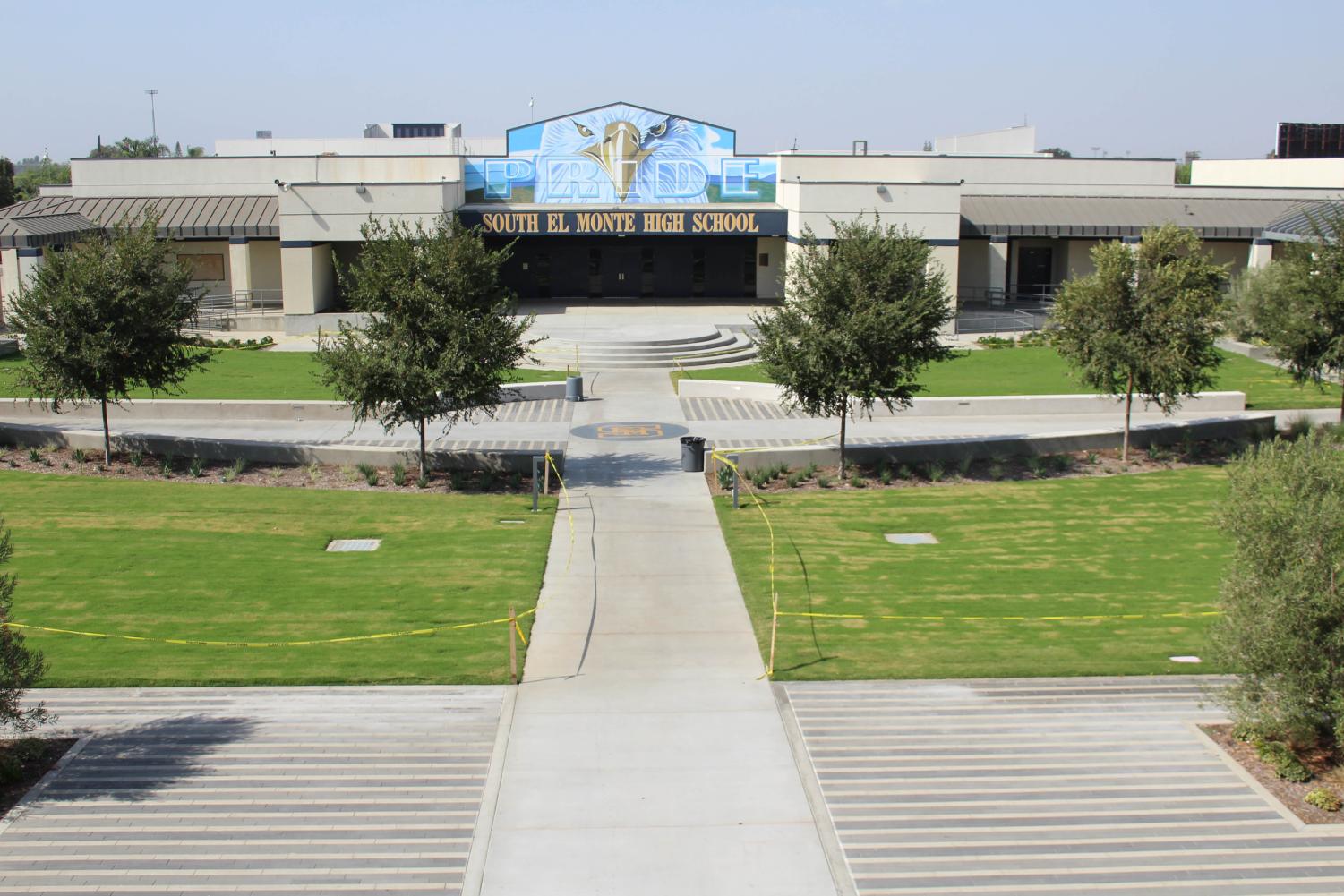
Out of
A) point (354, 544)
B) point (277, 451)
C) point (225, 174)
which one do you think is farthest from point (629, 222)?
point (354, 544)

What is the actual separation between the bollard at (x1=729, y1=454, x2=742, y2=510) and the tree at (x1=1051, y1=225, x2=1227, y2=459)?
8.26 m

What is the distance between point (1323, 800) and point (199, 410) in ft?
87.3

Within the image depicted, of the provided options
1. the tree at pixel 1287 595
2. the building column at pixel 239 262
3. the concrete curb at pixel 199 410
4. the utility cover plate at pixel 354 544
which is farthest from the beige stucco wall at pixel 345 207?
the tree at pixel 1287 595

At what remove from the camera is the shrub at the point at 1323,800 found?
41.7 feet

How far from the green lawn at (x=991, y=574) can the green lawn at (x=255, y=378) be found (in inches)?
435

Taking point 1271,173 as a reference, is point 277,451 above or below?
below

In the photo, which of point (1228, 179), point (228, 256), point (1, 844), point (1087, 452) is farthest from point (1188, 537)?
point (1228, 179)

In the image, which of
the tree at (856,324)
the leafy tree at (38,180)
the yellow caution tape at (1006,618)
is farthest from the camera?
the leafy tree at (38,180)

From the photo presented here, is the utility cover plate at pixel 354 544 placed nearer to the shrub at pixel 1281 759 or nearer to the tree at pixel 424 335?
the tree at pixel 424 335

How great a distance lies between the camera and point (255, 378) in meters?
36.3

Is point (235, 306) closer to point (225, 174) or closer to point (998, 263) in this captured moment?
point (225, 174)

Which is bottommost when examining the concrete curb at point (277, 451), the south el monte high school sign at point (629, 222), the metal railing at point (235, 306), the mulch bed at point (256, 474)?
the mulch bed at point (256, 474)

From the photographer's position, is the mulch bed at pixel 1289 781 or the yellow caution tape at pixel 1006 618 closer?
the mulch bed at pixel 1289 781

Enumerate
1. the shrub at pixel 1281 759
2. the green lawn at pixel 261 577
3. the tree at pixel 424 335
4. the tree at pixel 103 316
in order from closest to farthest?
the shrub at pixel 1281 759, the green lawn at pixel 261 577, the tree at pixel 424 335, the tree at pixel 103 316
